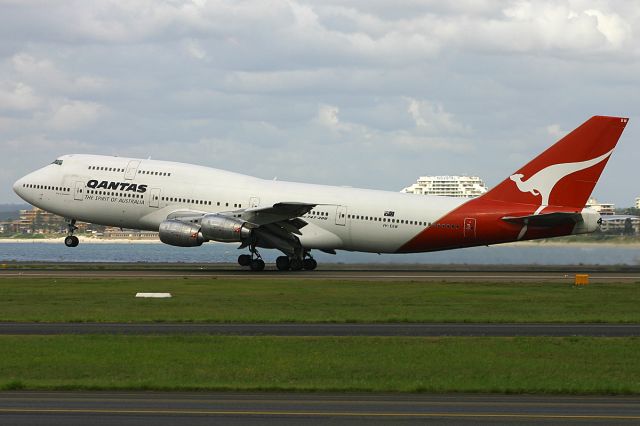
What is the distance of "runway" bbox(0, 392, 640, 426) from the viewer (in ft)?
55.4

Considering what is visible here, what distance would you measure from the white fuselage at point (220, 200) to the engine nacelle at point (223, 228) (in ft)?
10.6

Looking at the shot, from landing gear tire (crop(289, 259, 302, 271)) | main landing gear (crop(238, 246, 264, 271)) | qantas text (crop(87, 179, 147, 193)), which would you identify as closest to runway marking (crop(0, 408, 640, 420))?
main landing gear (crop(238, 246, 264, 271))

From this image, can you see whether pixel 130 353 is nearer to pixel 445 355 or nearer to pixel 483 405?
pixel 445 355

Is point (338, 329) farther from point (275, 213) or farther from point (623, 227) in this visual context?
point (623, 227)

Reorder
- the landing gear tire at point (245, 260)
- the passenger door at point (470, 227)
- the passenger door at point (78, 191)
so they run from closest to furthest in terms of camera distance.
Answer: the passenger door at point (470, 227), the landing gear tire at point (245, 260), the passenger door at point (78, 191)

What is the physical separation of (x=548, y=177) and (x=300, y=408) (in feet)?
133

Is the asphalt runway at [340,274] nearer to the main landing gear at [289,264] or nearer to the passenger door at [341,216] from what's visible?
the main landing gear at [289,264]

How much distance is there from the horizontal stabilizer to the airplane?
57 mm

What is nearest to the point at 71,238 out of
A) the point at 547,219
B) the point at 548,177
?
the point at 547,219

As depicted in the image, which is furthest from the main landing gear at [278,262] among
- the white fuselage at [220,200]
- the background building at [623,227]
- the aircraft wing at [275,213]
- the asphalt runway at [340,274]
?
the background building at [623,227]

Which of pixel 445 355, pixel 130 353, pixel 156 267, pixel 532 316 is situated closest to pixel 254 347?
pixel 130 353

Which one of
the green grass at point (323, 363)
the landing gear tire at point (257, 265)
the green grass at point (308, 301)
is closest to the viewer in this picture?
the green grass at point (323, 363)

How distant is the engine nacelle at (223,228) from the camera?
5603 centimetres

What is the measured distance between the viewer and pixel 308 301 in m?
40.8
